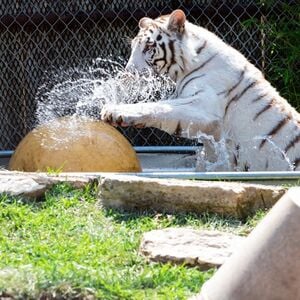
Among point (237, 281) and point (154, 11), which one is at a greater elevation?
point (237, 281)

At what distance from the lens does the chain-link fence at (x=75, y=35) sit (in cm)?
827

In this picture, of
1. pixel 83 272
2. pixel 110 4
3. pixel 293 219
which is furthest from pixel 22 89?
pixel 293 219

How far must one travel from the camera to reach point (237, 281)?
Result: 10.1 feet

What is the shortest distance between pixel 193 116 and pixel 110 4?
273cm

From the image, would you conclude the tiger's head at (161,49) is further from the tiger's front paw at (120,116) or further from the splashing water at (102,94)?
the tiger's front paw at (120,116)

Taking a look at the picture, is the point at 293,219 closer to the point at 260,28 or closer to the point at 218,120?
the point at 218,120

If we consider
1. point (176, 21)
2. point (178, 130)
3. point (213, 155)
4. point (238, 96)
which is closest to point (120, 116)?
point (178, 130)

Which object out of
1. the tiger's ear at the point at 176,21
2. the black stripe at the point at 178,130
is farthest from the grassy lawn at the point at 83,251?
the tiger's ear at the point at 176,21

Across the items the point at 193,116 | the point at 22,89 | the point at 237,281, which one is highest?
the point at 237,281

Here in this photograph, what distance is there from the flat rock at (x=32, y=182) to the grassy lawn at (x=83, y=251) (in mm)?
55

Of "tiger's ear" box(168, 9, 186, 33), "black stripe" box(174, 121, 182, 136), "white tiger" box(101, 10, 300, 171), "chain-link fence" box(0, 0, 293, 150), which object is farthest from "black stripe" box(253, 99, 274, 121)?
"chain-link fence" box(0, 0, 293, 150)

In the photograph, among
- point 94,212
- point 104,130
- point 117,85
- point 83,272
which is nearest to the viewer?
point 83,272

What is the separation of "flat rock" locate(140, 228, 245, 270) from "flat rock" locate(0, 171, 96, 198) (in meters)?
0.88

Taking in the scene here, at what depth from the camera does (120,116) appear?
5.89 metres
